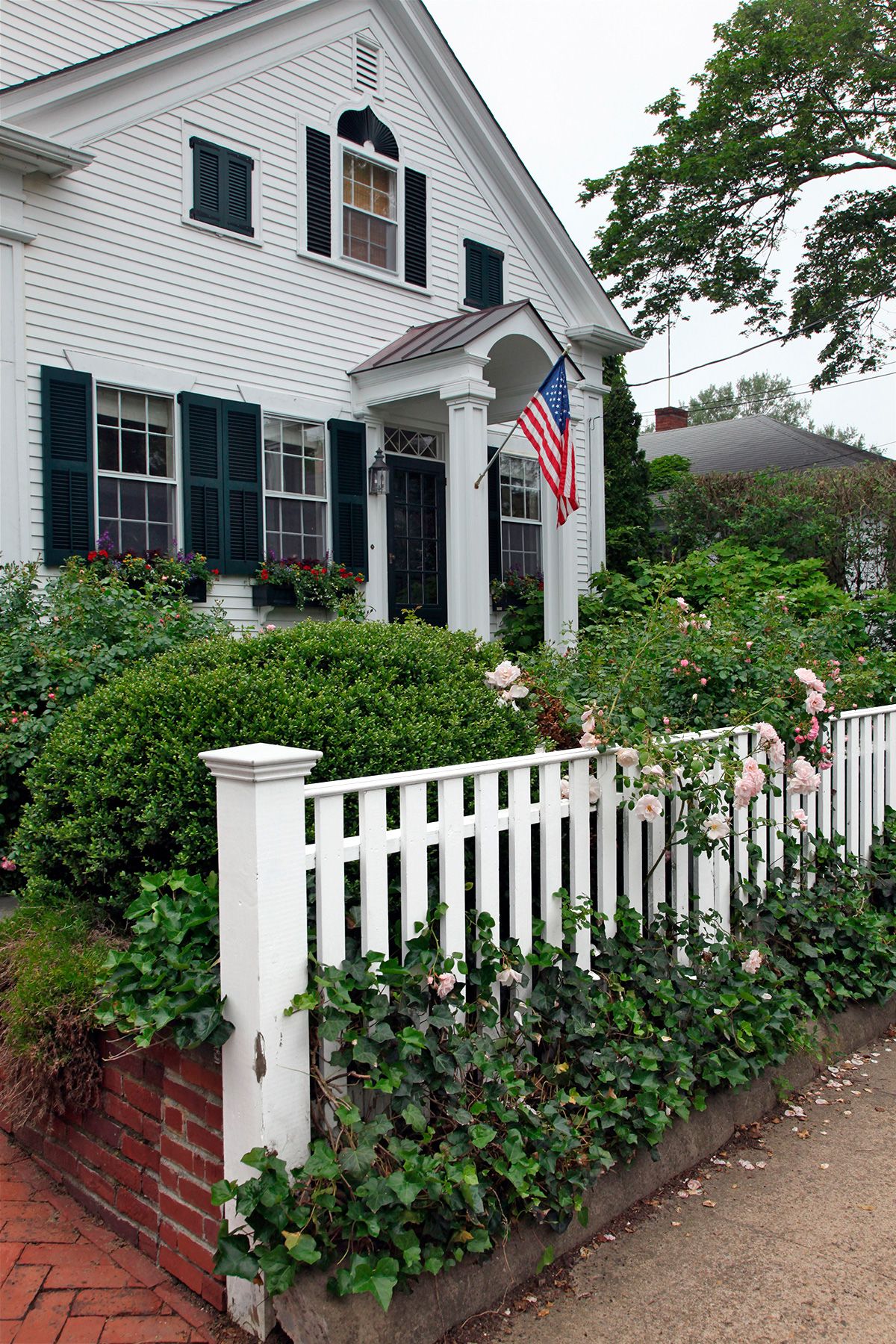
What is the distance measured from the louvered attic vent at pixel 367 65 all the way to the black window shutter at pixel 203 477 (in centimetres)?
404

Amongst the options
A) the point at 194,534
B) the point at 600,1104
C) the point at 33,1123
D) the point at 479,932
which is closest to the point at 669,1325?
the point at 600,1104

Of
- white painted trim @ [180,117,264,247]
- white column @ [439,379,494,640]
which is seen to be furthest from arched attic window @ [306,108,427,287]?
white column @ [439,379,494,640]

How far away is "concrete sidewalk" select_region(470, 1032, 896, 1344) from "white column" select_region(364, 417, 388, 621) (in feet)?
23.9

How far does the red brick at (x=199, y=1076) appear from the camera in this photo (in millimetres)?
2363

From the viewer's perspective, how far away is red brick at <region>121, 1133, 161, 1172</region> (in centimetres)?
258

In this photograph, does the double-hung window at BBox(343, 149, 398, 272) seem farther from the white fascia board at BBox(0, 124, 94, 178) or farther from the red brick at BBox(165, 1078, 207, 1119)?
the red brick at BBox(165, 1078, 207, 1119)

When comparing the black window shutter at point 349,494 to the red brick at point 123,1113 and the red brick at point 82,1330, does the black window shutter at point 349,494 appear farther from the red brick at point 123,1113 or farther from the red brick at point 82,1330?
the red brick at point 82,1330

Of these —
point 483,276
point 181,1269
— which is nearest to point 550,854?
point 181,1269

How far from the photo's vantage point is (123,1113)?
2703mm

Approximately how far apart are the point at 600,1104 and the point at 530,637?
856cm

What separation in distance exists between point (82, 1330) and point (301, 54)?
1035 centimetres

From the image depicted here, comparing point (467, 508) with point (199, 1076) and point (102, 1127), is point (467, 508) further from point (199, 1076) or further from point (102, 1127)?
point (199, 1076)

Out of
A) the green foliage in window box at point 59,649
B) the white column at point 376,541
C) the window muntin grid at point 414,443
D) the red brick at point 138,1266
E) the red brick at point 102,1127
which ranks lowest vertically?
the red brick at point 138,1266

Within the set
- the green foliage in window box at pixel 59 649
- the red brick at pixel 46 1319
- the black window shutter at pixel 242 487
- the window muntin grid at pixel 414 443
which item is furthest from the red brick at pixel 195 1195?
the window muntin grid at pixel 414 443
